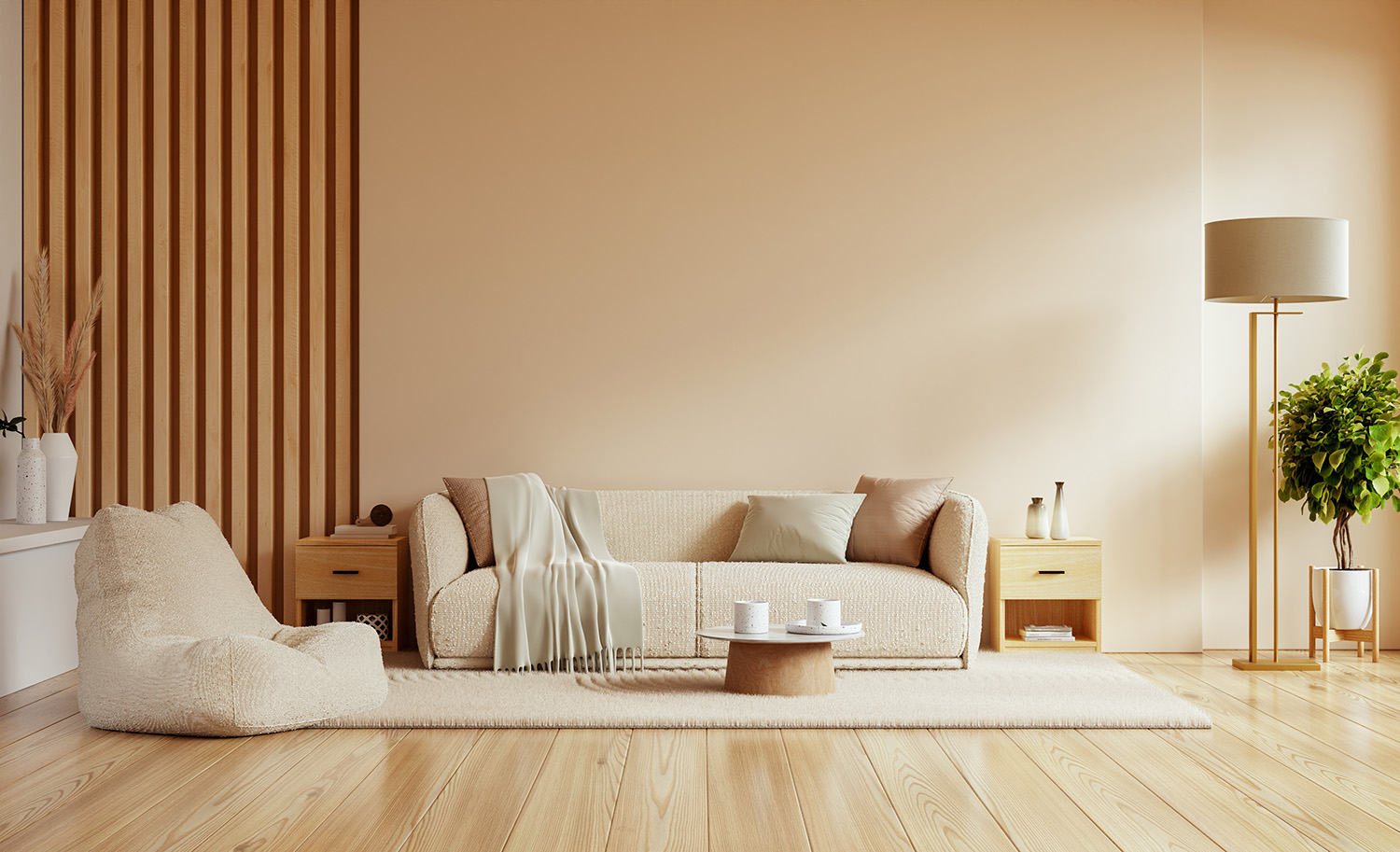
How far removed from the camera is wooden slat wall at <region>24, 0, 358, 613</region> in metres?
4.91

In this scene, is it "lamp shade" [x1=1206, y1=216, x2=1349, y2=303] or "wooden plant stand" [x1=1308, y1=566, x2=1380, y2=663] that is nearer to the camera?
"lamp shade" [x1=1206, y1=216, x2=1349, y2=303]

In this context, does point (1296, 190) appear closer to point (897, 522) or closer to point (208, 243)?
point (897, 522)

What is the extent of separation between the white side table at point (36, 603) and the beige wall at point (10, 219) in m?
0.49

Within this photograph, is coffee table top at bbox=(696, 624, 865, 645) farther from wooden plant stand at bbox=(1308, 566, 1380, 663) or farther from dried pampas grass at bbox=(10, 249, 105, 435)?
dried pampas grass at bbox=(10, 249, 105, 435)

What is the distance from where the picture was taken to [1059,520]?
464 centimetres

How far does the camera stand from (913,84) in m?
4.91

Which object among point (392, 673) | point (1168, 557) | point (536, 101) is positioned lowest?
point (392, 673)

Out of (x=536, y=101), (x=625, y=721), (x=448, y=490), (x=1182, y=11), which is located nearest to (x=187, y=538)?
(x=448, y=490)

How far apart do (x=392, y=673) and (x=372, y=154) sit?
239 centimetres

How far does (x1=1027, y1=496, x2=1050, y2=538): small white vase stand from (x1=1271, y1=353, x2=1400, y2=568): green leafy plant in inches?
38.7

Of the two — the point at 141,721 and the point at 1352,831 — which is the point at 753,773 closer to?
the point at 1352,831

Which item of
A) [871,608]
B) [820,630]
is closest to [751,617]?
[820,630]

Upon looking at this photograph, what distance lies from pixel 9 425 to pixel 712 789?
3.66m

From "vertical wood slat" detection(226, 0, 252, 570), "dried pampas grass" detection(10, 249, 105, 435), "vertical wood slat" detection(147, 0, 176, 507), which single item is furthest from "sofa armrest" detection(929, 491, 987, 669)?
"dried pampas grass" detection(10, 249, 105, 435)
